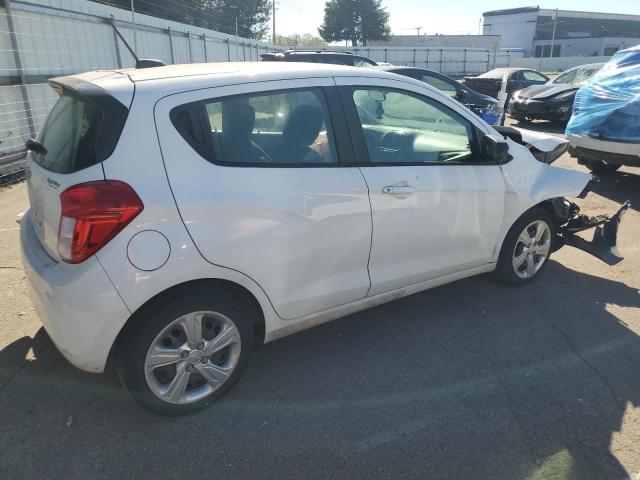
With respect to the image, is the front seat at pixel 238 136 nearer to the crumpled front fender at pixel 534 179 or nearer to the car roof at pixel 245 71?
the car roof at pixel 245 71

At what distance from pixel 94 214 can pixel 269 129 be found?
1020 millimetres

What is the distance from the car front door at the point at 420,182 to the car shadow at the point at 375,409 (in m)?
0.56

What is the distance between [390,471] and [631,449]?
1230mm

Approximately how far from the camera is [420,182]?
3164 mm

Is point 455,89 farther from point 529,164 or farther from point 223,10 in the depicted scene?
point 223,10

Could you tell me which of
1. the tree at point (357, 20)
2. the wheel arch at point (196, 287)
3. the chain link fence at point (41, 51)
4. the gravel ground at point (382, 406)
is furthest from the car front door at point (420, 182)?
the tree at point (357, 20)

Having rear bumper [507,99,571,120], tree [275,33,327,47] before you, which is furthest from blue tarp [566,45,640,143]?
tree [275,33,327,47]

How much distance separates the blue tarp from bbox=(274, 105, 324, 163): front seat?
5.09m

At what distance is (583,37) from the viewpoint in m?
78.9

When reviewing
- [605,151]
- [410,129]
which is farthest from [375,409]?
[605,151]

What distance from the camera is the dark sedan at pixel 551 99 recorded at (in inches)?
504

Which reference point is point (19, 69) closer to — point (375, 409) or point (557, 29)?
point (375, 409)

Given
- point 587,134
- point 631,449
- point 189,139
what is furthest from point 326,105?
point 587,134

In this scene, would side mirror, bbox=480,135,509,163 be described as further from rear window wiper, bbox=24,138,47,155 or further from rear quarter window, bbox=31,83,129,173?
rear window wiper, bbox=24,138,47,155
